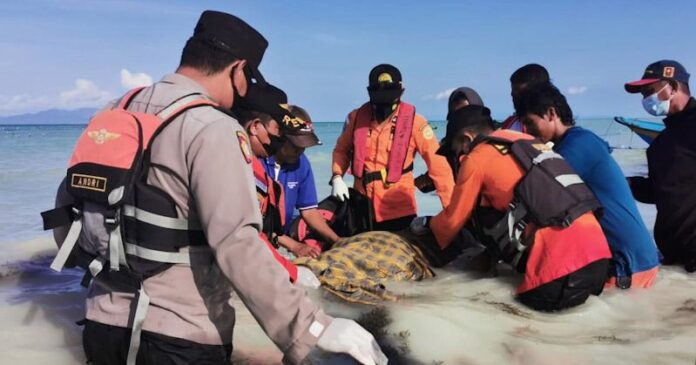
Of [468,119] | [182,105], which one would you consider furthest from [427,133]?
[182,105]

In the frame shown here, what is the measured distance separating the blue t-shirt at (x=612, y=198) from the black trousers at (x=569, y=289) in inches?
16.2

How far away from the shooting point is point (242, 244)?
1646 millimetres

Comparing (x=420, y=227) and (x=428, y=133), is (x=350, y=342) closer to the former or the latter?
(x=420, y=227)

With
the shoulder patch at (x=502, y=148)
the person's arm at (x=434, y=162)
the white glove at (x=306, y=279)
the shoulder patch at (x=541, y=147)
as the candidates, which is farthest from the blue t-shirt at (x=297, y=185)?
the shoulder patch at (x=541, y=147)

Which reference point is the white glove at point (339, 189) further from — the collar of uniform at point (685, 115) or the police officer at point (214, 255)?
the police officer at point (214, 255)

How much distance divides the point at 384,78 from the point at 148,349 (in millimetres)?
3596

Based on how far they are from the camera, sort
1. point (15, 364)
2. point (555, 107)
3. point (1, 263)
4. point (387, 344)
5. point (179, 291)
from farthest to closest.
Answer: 1. point (1, 263)
2. point (555, 107)
3. point (387, 344)
4. point (15, 364)
5. point (179, 291)

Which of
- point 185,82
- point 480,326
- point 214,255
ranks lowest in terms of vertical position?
point 480,326

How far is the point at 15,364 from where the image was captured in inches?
106

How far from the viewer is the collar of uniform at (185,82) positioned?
1.85m

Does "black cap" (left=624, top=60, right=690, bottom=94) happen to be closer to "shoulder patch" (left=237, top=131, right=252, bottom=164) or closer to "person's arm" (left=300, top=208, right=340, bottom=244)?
"person's arm" (left=300, top=208, right=340, bottom=244)

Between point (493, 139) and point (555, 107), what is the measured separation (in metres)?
0.57

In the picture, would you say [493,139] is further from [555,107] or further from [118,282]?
[118,282]

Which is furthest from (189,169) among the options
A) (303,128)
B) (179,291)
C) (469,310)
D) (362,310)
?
(303,128)
